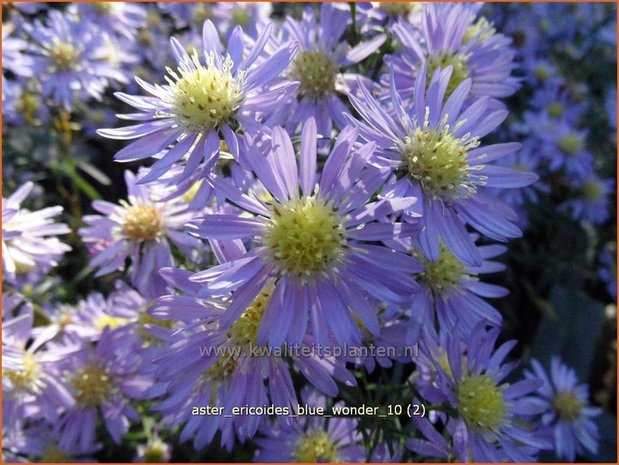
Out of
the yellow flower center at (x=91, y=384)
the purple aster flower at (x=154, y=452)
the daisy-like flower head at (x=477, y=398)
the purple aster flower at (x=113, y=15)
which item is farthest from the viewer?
the purple aster flower at (x=113, y=15)

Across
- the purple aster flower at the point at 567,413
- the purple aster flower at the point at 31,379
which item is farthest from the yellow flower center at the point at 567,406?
the purple aster flower at the point at 31,379

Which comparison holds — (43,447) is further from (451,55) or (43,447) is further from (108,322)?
(451,55)

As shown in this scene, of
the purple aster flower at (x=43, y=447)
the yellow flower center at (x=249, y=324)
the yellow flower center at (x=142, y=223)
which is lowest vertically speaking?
the purple aster flower at (x=43, y=447)

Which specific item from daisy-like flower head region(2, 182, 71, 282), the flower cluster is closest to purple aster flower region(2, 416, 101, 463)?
the flower cluster

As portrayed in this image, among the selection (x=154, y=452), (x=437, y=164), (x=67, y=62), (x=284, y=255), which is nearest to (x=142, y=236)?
(x=284, y=255)

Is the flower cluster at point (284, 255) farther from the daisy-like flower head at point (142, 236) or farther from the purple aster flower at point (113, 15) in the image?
the purple aster flower at point (113, 15)

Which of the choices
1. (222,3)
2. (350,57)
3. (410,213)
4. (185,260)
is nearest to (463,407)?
(410,213)

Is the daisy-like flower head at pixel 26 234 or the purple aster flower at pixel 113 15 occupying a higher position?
the purple aster flower at pixel 113 15

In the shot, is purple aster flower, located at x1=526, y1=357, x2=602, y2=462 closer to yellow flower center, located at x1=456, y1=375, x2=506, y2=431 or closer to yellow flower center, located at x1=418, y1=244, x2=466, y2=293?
yellow flower center, located at x1=456, y1=375, x2=506, y2=431

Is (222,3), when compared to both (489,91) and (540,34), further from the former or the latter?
(540,34)
